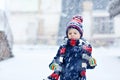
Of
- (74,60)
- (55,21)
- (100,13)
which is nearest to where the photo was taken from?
(74,60)

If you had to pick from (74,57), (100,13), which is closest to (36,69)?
(74,57)

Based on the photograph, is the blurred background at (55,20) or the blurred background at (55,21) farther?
the blurred background at (55,20)

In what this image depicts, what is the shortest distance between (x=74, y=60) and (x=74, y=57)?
0.12ft

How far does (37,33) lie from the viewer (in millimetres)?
25250

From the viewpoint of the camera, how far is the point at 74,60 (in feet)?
13.4

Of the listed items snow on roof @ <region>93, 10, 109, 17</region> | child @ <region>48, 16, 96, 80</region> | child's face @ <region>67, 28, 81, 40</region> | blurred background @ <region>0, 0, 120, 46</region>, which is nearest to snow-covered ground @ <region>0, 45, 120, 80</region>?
child @ <region>48, 16, 96, 80</region>

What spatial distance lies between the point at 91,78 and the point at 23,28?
20.2m

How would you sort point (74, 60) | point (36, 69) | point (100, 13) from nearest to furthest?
point (74, 60), point (36, 69), point (100, 13)

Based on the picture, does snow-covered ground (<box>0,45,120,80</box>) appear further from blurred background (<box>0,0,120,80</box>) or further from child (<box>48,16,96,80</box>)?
blurred background (<box>0,0,120,80</box>)

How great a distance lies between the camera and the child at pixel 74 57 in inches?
160

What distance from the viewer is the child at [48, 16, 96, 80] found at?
4.07m

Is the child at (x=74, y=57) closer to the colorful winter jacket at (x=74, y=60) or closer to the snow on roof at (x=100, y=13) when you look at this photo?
the colorful winter jacket at (x=74, y=60)

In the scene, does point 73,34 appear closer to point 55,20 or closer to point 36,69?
point 36,69

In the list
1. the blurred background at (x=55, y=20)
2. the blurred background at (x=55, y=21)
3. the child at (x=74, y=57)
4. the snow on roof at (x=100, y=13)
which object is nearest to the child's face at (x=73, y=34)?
the child at (x=74, y=57)
